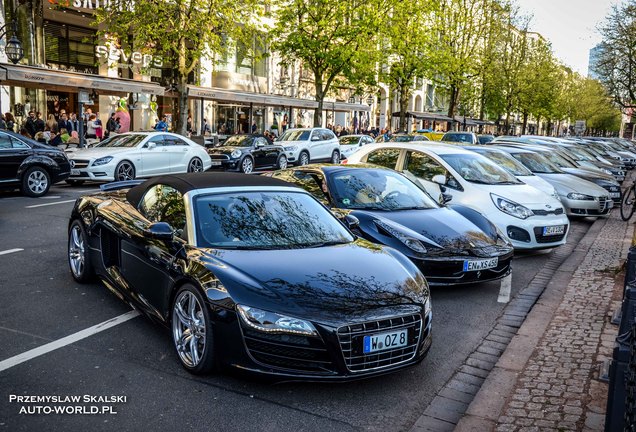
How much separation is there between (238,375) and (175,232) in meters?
1.49

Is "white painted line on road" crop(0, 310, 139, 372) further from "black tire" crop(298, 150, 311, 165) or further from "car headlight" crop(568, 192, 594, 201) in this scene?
"black tire" crop(298, 150, 311, 165)

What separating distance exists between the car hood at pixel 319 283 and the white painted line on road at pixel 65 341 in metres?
1.42

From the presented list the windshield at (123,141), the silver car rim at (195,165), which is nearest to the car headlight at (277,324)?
the windshield at (123,141)

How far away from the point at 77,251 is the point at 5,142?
8091mm

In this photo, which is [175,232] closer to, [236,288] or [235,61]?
[236,288]

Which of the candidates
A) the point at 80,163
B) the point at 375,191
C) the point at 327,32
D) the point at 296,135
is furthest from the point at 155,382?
the point at 327,32

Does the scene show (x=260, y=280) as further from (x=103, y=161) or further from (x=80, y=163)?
(x=80, y=163)

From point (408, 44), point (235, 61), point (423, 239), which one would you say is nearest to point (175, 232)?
point (423, 239)

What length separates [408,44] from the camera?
39.6 metres

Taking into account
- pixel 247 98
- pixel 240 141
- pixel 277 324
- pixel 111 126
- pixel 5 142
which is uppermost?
pixel 247 98

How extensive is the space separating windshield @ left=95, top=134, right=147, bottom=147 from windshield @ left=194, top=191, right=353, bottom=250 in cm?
1240

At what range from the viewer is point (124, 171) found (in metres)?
16.1

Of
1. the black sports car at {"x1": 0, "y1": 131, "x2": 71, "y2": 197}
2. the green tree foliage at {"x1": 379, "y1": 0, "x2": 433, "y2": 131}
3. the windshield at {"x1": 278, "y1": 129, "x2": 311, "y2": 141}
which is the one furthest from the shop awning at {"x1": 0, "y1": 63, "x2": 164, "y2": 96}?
the green tree foliage at {"x1": 379, "y1": 0, "x2": 433, "y2": 131}

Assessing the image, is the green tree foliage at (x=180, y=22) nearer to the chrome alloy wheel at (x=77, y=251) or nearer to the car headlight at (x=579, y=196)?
the car headlight at (x=579, y=196)
